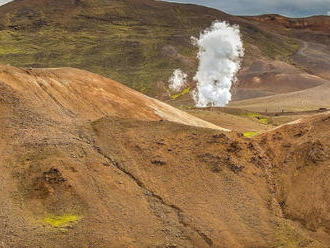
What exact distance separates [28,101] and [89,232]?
34.2 feet

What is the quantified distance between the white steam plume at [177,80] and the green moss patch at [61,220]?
100 m

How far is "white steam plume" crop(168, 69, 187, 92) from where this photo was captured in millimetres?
126938

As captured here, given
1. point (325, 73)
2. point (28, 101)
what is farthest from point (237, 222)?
point (325, 73)

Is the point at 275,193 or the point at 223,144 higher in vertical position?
the point at 223,144

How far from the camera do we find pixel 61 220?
25297mm

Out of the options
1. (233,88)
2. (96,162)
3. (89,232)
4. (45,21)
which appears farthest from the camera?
(45,21)

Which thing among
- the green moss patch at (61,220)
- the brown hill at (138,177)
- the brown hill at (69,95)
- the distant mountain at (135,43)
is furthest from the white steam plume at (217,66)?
the green moss patch at (61,220)

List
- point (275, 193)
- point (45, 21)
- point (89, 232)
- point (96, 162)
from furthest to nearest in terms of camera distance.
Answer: point (45, 21)
point (275, 193)
point (96, 162)
point (89, 232)

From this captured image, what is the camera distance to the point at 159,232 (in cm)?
2627

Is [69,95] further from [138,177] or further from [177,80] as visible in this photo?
[177,80]

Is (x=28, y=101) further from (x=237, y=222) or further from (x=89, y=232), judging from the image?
(x=237, y=222)

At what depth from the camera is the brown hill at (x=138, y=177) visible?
1012 inches

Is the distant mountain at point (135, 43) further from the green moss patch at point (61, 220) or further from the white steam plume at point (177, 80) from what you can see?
the green moss patch at point (61, 220)

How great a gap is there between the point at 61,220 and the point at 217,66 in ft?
338
